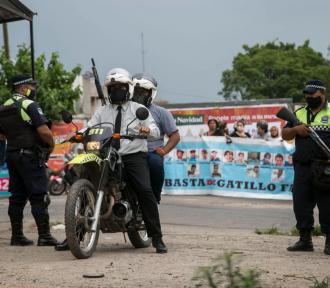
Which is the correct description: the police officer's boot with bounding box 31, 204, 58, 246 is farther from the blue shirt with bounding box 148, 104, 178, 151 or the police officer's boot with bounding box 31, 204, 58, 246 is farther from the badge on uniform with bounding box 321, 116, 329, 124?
the badge on uniform with bounding box 321, 116, 329, 124

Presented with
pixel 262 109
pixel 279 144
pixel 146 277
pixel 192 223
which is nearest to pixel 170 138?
pixel 146 277

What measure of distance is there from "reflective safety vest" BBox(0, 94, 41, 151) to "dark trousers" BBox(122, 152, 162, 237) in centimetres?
131

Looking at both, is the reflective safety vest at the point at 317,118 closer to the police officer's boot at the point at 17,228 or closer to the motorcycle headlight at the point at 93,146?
the motorcycle headlight at the point at 93,146

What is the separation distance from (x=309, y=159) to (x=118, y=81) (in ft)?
6.87

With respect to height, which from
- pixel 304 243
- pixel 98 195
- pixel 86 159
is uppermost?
pixel 86 159

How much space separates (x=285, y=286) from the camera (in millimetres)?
6574

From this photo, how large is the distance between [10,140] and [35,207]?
755 mm

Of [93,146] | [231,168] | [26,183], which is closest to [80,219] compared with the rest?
[93,146]

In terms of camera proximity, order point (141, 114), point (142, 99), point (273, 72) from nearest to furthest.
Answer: point (141, 114)
point (142, 99)
point (273, 72)

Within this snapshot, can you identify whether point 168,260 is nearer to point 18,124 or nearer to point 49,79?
point 18,124

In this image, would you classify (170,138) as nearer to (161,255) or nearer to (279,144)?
(161,255)

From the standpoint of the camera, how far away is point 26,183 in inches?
374

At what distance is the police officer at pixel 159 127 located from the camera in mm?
9039

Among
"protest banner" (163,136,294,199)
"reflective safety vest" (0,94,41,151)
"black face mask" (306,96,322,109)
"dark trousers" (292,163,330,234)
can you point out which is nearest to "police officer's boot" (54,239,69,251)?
"reflective safety vest" (0,94,41,151)
